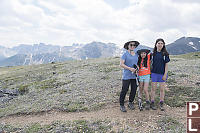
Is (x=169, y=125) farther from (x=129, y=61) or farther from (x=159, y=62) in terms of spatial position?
(x=129, y=61)

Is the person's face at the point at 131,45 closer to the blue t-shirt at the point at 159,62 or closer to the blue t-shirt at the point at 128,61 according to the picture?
the blue t-shirt at the point at 128,61

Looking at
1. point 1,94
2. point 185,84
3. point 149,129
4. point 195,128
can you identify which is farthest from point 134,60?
point 1,94

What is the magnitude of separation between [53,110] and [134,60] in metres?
8.61

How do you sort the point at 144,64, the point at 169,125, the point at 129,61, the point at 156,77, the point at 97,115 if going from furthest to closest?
the point at 97,115
the point at 156,77
the point at 144,64
the point at 129,61
the point at 169,125

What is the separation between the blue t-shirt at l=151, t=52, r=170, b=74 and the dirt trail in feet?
9.78

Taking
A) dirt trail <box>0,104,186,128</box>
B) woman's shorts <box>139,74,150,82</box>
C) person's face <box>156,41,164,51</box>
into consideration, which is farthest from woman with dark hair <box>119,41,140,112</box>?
dirt trail <box>0,104,186,128</box>

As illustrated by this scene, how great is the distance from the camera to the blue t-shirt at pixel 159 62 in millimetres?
9966

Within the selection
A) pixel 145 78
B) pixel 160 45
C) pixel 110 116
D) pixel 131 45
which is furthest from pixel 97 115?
pixel 160 45

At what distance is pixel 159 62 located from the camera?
10.0 meters

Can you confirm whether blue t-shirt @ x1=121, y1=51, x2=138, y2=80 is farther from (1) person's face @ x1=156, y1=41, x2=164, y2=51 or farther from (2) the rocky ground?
(2) the rocky ground

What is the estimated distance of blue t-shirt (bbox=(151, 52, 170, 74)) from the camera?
32.7 ft

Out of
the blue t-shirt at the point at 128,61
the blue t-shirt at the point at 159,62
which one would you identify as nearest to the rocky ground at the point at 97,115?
the blue t-shirt at the point at 128,61

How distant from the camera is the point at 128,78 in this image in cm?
1021

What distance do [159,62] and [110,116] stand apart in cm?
497
